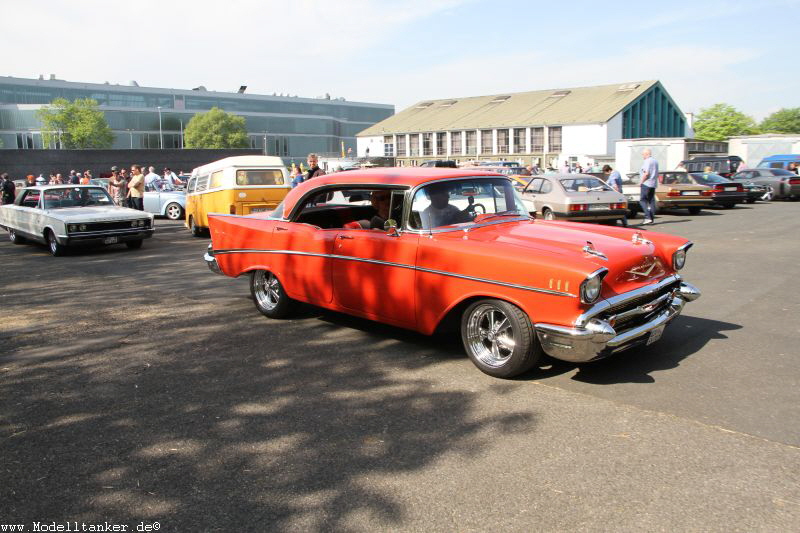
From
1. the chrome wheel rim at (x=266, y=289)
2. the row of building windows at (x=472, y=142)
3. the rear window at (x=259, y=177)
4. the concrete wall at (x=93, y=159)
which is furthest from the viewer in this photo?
the row of building windows at (x=472, y=142)

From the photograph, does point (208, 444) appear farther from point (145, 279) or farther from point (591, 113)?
point (591, 113)

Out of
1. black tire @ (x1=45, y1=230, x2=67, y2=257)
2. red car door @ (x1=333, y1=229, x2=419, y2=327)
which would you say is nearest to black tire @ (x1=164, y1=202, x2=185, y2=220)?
black tire @ (x1=45, y1=230, x2=67, y2=257)

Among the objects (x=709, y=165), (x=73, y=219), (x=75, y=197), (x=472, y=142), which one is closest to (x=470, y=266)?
(x=73, y=219)

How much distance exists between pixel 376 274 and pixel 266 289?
203 cm

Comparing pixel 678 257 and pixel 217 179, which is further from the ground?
pixel 217 179

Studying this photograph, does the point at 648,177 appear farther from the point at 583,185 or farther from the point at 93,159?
the point at 93,159

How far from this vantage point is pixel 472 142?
232 ft

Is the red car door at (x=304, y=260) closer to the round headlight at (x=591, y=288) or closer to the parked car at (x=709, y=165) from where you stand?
the round headlight at (x=591, y=288)

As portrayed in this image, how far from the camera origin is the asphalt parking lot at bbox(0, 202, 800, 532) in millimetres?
3273

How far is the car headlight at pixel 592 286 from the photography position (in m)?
4.61

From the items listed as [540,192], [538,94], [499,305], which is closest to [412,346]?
[499,305]

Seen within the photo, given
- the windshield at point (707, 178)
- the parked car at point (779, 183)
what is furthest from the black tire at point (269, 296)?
the parked car at point (779, 183)

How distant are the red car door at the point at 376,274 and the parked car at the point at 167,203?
16.7m

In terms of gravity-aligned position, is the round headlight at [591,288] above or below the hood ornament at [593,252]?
below
